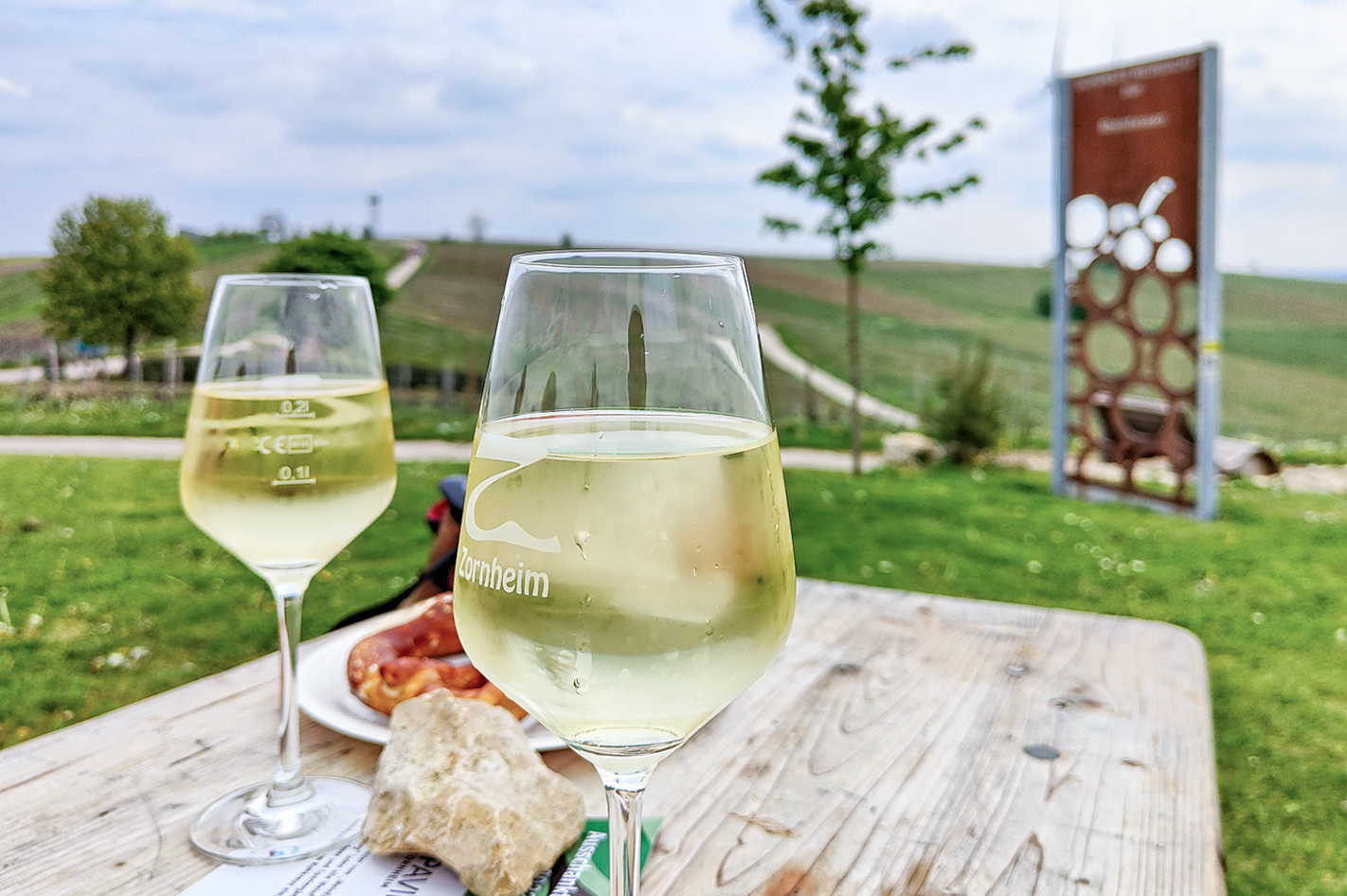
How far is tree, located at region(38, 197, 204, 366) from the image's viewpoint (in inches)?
422

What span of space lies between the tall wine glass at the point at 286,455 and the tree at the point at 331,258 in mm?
9977

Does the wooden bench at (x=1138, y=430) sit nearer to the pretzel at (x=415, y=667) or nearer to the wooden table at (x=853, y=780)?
the wooden table at (x=853, y=780)

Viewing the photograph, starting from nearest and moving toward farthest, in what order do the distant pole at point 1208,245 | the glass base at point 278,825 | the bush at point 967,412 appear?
the glass base at point 278,825, the distant pole at point 1208,245, the bush at point 967,412

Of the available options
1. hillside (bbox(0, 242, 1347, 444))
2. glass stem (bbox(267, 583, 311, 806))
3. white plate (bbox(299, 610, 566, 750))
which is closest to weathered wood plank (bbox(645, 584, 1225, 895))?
white plate (bbox(299, 610, 566, 750))

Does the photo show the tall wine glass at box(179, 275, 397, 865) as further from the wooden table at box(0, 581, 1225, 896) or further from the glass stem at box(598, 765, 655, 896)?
the glass stem at box(598, 765, 655, 896)

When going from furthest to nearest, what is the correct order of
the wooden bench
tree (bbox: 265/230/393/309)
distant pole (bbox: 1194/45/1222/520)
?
tree (bbox: 265/230/393/309), the wooden bench, distant pole (bbox: 1194/45/1222/520)

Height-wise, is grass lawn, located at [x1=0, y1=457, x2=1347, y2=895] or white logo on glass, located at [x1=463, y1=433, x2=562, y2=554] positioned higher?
white logo on glass, located at [x1=463, y1=433, x2=562, y2=554]

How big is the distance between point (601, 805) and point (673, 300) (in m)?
0.68

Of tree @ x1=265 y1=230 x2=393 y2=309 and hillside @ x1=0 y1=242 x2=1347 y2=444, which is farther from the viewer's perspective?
hillside @ x1=0 y1=242 x2=1347 y2=444

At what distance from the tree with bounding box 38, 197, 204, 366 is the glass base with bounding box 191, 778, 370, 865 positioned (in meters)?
11.5

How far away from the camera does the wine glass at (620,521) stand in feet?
2.01

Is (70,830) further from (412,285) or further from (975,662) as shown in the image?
(412,285)

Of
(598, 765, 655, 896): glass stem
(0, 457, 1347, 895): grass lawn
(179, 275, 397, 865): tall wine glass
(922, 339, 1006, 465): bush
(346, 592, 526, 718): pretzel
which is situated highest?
(179, 275, 397, 865): tall wine glass

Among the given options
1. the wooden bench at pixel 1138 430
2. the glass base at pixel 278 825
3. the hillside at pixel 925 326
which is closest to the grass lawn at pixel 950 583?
the wooden bench at pixel 1138 430
